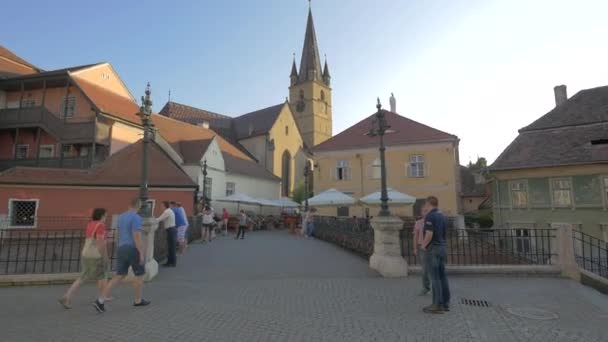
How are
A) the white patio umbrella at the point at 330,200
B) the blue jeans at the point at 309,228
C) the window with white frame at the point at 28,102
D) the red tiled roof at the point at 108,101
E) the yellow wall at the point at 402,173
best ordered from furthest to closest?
the yellow wall at the point at 402,173 → the window with white frame at the point at 28,102 → the red tiled roof at the point at 108,101 → the white patio umbrella at the point at 330,200 → the blue jeans at the point at 309,228

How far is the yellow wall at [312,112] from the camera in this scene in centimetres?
6950

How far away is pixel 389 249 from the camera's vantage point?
342 inches

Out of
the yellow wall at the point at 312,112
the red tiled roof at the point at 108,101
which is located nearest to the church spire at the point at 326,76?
the yellow wall at the point at 312,112

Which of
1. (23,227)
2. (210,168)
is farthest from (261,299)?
(210,168)

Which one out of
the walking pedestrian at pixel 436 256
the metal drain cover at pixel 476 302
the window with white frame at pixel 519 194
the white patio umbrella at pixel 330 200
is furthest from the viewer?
the window with white frame at pixel 519 194

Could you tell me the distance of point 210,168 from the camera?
30.8 meters

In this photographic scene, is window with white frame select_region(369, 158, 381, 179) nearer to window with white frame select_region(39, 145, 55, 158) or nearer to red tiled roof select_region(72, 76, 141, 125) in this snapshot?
red tiled roof select_region(72, 76, 141, 125)

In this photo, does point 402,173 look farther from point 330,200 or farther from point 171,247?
point 171,247

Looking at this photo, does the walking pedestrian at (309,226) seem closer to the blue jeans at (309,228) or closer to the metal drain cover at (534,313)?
the blue jeans at (309,228)

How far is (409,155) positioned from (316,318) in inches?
997

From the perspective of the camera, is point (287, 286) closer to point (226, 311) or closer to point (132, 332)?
point (226, 311)

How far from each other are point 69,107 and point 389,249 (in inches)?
1095

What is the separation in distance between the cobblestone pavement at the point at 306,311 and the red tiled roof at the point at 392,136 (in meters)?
21.2

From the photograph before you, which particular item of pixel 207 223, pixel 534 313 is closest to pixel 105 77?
pixel 207 223
